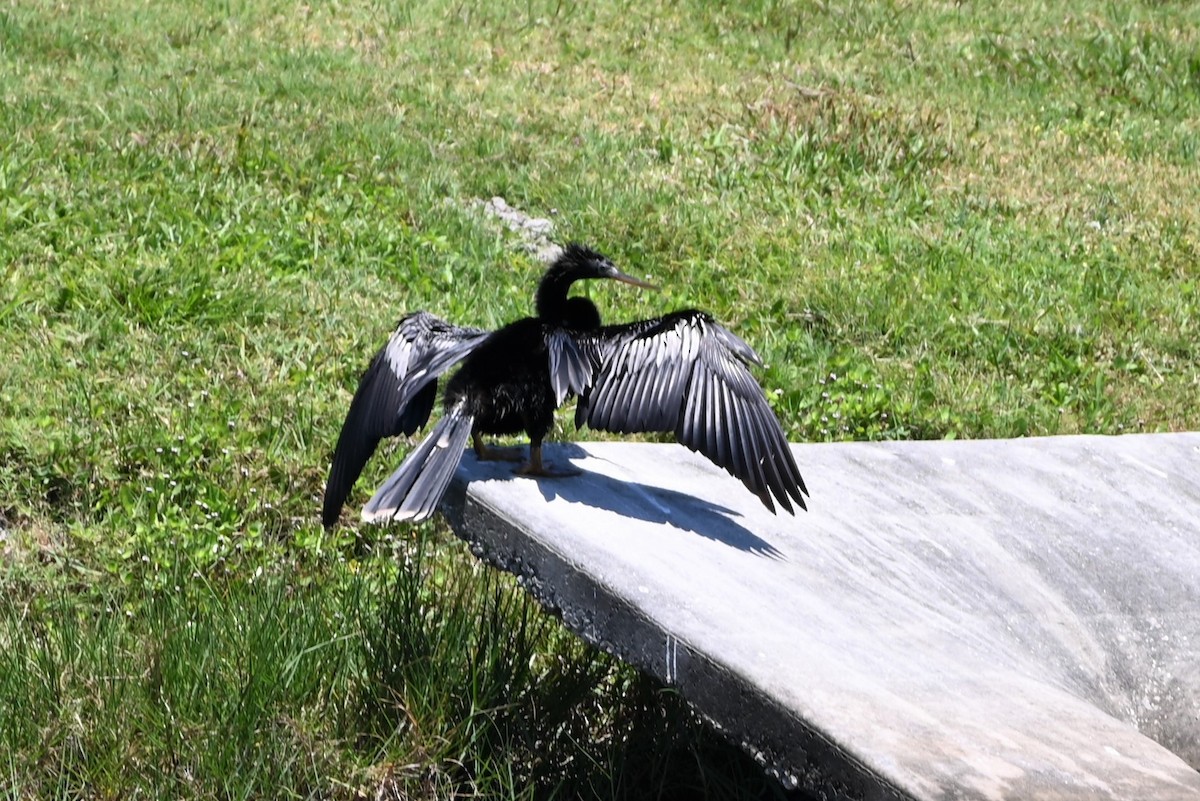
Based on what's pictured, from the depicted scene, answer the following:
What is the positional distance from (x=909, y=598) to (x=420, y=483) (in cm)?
133

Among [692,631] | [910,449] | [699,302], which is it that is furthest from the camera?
[699,302]

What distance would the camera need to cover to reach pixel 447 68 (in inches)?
371

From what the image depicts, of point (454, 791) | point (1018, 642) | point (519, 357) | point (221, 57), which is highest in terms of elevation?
point (221, 57)

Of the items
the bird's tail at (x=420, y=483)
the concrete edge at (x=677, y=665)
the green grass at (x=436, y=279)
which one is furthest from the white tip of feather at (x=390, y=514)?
the green grass at (x=436, y=279)

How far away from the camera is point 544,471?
12.9ft

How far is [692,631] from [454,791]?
872mm

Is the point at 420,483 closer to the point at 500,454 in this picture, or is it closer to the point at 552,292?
the point at 500,454

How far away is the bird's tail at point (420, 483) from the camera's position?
11.5ft

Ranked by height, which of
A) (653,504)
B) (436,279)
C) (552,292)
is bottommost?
(653,504)

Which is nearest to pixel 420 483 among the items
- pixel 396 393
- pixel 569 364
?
pixel 396 393

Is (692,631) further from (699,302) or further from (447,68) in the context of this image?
(447,68)

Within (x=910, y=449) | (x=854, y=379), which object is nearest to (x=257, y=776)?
(x=910, y=449)

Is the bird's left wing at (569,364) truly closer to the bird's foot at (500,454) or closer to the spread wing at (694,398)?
the spread wing at (694,398)

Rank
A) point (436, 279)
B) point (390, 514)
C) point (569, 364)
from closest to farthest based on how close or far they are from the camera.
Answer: point (390, 514) < point (569, 364) < point (436, 279)
